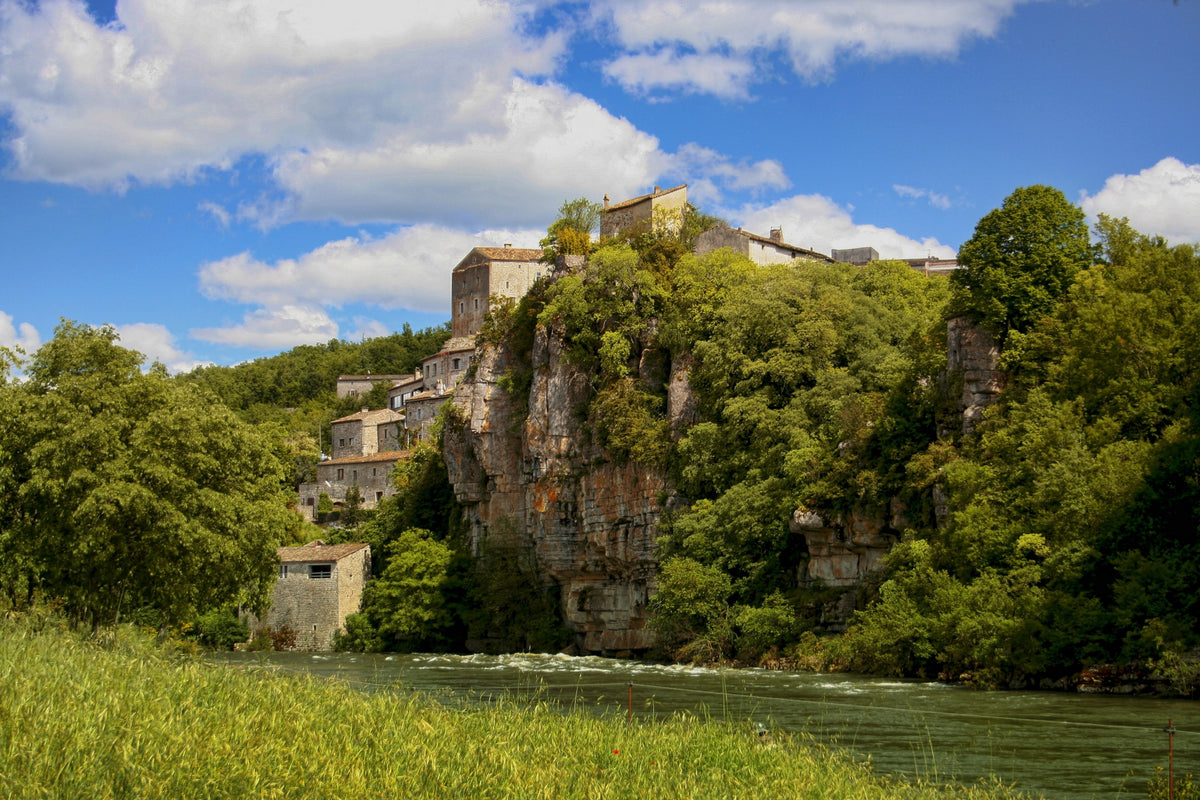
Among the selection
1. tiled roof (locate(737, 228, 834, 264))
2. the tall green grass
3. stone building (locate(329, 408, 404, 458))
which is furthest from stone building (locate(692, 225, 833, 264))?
the tall green grass

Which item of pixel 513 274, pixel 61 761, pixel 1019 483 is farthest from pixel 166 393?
pixel 513 274

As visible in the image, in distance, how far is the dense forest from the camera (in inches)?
1215

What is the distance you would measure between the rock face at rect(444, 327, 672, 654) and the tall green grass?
140 feet

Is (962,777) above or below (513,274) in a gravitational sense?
below

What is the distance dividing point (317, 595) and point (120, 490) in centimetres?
4968

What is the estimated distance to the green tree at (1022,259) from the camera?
149 feet

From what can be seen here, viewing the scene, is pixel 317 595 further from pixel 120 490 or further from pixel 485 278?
pixel 120 490

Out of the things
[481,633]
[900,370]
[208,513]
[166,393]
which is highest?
[900,370]

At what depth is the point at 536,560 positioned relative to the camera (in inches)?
2724

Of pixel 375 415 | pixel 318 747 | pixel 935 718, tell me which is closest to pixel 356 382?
pixel 375 415

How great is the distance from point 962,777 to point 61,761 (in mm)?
13381

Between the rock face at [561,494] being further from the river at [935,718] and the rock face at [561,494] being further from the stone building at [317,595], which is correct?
the river at [935,718]

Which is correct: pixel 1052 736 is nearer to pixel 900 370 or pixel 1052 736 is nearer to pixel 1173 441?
pixel 1173 441

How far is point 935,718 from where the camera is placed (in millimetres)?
27109
